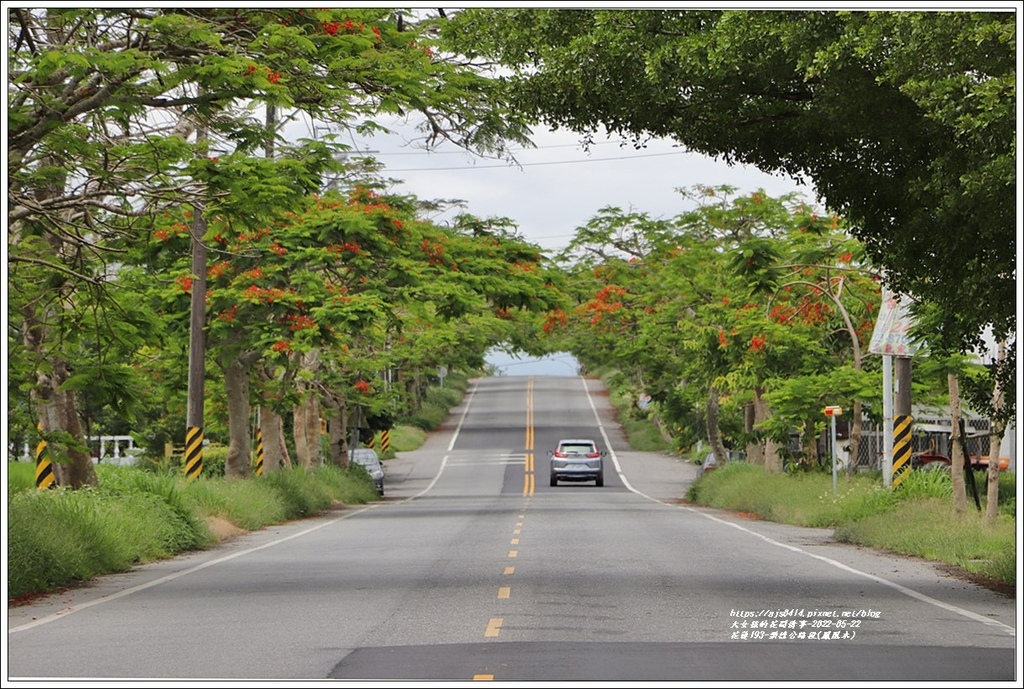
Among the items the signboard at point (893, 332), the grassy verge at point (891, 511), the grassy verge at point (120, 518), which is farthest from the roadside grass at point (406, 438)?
the signboard at point (893, 332)

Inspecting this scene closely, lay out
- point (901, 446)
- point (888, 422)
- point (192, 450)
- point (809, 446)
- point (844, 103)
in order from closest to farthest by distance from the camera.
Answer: point (844, 103)
point (901, 446)
point (888, 422)
point (192, 450)
point (809, 446)

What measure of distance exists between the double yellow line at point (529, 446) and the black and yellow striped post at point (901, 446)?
19486 mm

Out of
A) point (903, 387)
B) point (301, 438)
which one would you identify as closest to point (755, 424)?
point (903, 387)

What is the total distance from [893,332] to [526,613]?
1424 cm

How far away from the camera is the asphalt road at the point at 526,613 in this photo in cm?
1018

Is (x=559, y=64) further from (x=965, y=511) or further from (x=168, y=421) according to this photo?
(x=168, y=421)

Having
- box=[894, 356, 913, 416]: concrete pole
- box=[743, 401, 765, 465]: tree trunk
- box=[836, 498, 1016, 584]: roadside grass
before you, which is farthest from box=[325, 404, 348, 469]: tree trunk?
box=[836, 498, 1016, 584]: roadside grass

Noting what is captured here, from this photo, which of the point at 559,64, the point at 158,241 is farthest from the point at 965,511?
the point at 158,241

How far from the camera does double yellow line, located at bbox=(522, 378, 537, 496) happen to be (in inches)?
2028

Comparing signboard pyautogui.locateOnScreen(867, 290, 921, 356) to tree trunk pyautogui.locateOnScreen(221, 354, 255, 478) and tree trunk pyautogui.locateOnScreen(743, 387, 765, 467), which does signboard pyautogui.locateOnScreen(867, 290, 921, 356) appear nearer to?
tree trunk pyautogui.locateOnScreen(743, 387, 765, 467)

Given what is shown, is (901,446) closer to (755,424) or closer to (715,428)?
(755,424)

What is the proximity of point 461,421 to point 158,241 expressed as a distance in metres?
52.0

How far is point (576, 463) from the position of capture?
51125 millimetres

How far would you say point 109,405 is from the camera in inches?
733
